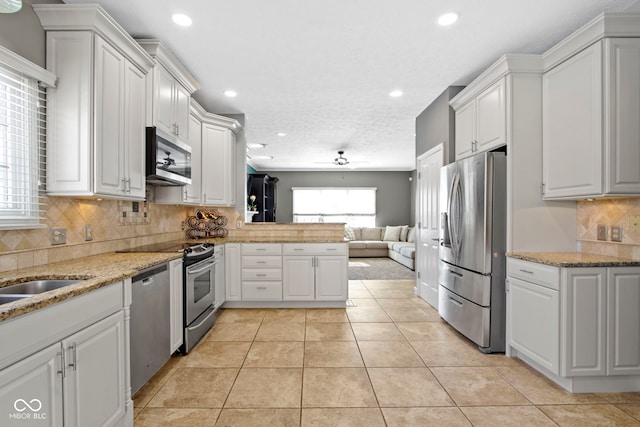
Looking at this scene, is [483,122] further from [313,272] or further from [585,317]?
[313,272]

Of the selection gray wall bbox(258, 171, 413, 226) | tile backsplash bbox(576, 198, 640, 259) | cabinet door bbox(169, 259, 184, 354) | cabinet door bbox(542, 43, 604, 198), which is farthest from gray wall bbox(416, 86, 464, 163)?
gray wall bbox(258, 171, 413, 226)

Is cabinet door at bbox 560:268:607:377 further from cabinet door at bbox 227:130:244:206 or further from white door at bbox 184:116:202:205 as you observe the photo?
cabinet door at bbox 227:130:244:206

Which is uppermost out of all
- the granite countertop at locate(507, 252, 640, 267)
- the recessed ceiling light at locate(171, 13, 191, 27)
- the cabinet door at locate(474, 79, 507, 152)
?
the recessed ceiling light at locate(171, 13, 191, 27)

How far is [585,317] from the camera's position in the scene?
6.71ft

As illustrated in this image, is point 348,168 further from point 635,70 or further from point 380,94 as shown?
point 635,70

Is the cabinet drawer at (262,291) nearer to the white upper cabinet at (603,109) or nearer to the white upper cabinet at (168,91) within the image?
the white upper cabinet at (168,91)

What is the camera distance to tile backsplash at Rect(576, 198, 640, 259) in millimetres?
2232

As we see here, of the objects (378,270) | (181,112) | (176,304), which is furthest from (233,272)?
(378,270)

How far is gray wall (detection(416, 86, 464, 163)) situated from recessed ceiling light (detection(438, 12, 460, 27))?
1.27 meters

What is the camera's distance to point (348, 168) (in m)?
9.11

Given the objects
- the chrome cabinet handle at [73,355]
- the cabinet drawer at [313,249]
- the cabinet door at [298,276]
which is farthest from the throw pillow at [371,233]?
the chrome cabinet handle at [73,355]

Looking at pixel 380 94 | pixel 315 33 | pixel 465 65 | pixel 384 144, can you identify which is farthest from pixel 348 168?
pixel 315 33

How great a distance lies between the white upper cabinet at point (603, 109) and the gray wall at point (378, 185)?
7005 millimetres

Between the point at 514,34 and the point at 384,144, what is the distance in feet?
12.0
